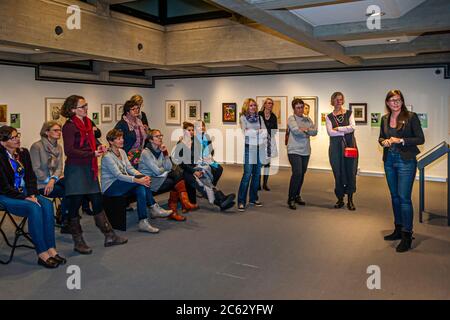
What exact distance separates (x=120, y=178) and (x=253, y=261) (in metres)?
1.92

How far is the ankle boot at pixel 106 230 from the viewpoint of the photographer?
15.4 ft

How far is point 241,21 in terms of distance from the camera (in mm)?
8453

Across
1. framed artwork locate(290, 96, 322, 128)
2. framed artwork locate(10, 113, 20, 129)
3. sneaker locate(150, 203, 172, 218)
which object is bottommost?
sneaker locate(150, 203, 172, 218)

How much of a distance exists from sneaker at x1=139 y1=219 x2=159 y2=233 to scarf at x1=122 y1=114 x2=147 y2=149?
1.23m

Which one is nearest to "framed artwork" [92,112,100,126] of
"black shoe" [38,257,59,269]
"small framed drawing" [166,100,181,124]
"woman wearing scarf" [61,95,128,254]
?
"small framed drawing" [166,100,181,124]

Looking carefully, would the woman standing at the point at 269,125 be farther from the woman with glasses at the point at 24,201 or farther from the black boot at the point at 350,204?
the woman with glasses at the point at 24,201

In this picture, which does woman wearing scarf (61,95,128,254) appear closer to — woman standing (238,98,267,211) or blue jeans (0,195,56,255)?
blue jeans (0,195,56,255)

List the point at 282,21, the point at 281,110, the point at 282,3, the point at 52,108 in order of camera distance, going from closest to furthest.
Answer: the point at 282,3, the point at 282,21, the point at 52,108, the point at 281,110

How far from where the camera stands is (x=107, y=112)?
11492 mm

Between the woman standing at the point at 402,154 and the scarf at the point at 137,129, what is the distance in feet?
10.6

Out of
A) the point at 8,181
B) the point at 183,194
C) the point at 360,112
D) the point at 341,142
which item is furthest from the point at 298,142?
the point at 360,112

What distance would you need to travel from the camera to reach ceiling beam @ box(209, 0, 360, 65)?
4.27 m

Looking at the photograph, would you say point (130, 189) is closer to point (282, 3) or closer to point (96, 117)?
point (282, 3)
